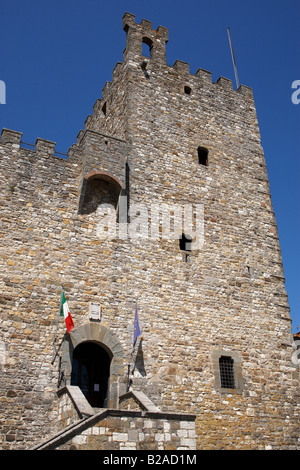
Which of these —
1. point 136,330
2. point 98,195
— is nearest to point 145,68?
point 98,195

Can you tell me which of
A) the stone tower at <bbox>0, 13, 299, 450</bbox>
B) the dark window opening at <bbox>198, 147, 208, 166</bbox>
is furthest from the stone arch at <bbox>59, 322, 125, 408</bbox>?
the dark window opening at <bbox>198, 147, 208, 166</bbox>

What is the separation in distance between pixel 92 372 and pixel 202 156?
26.5 ft

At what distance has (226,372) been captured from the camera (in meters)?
11.8

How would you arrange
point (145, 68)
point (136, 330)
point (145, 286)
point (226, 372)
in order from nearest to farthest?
1. point (136, 330)
2. point (145, 286)
3. point (226, 372)
4. point (145, 68)

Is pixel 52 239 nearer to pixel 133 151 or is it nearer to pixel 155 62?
pixel 133 151

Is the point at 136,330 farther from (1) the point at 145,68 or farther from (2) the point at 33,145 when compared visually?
(1) the point at 145,68

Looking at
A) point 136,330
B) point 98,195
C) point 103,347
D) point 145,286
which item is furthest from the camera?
point 98,195

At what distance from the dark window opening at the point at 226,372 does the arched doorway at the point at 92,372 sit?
3.18m

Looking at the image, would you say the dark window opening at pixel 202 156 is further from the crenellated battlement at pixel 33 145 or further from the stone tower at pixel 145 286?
the crenellated battlement at pixel 33 145

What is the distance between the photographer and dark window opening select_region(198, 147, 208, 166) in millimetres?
14875

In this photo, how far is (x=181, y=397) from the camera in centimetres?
1077
